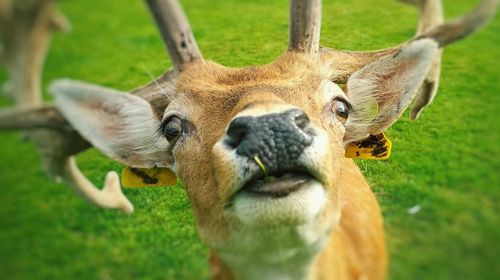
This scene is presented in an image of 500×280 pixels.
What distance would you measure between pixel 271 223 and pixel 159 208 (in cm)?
92

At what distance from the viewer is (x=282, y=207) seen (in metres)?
1.60

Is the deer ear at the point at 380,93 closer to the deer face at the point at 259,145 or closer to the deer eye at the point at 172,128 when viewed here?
the deer face at the point at 259,145

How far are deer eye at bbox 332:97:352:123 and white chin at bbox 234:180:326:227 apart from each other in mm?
387

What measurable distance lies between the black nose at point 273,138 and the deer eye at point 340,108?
38 centimetres

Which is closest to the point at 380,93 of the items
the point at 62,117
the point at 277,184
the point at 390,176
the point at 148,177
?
the point at 390,176

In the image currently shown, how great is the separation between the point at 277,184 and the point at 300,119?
20cm

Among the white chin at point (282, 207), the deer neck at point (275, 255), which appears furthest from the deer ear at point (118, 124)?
the white chin at point (282, 207)

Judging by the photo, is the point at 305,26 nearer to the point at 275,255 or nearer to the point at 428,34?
the point at 428,34

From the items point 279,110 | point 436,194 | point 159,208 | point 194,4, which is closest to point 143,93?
point 159,208

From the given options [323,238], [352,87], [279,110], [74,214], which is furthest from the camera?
[74,214]

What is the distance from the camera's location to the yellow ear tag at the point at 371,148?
2117mm

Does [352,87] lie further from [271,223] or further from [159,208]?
[159,208]

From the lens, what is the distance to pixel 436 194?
2.50 m

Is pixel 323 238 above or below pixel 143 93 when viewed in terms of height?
below
